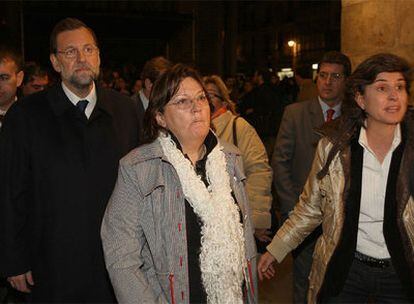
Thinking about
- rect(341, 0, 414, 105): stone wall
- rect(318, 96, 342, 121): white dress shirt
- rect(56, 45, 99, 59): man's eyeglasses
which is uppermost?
rect(341, 0, 414, 105): stone wall

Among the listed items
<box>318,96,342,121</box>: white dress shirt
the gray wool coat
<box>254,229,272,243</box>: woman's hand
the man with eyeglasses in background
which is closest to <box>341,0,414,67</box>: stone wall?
the man with eyeglasses in background

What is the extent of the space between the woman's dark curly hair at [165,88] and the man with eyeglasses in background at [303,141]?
1966 mm

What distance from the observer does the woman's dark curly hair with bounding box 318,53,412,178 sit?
305cm

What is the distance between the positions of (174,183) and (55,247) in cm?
110

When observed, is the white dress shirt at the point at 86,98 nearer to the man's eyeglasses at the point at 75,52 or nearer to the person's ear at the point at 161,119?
the man's eyeglasses at the point at 75,52

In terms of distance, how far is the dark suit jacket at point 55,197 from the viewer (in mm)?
3305

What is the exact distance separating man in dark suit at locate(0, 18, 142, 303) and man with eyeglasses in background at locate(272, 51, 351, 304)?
169cm

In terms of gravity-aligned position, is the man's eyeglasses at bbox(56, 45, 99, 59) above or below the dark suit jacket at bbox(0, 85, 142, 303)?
above

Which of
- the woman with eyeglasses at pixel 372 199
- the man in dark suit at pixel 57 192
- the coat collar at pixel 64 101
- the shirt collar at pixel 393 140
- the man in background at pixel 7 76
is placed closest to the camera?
the woman with eyeglasses at pixel 372 199

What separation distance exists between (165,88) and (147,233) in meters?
0.75

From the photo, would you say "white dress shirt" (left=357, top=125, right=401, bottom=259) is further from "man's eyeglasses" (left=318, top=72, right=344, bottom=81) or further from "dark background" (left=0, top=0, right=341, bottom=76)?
"dark background" (left=0, top=0, right=341, bottom=76)

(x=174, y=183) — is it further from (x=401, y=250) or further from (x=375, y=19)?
(x=375, y=19)

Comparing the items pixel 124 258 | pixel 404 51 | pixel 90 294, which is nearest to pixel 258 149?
pixel 404 51

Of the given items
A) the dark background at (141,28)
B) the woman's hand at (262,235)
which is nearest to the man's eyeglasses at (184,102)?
the woman's hand at (262,235)
